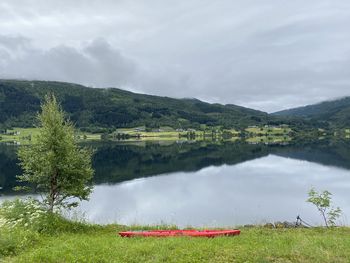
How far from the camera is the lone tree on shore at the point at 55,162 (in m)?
26.0

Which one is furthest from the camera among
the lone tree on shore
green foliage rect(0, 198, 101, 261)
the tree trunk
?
the tree trunk

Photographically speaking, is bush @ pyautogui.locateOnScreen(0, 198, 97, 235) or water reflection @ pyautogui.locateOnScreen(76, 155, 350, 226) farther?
water reflection @ pyautogui.locateOnScreen(76, 155, 350, 226)

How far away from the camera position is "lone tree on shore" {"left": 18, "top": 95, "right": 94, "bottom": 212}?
25953 mm

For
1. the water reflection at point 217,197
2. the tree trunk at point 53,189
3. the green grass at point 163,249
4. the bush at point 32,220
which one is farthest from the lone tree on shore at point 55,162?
the water reflection at point 217,197

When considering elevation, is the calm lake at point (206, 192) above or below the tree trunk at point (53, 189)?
below

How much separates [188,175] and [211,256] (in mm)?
87295

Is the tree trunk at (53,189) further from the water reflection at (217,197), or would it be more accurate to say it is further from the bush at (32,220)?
the water reflection at (217,197)

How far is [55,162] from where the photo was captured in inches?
1020

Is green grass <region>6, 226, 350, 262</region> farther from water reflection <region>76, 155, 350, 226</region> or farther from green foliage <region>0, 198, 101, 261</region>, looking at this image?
water reflection <region>76, 155, 350, 226</region>

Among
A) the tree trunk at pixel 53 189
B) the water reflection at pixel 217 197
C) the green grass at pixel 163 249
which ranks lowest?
the water reflection at pixel 217 197

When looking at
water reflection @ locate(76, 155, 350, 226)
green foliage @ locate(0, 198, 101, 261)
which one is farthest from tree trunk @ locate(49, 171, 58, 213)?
water reflection @ locate(76, 155, 350, 226)

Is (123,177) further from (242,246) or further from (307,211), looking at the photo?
(242,246)

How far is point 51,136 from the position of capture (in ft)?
86.9

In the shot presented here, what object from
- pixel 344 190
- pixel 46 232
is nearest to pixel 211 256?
pixel 46 232
